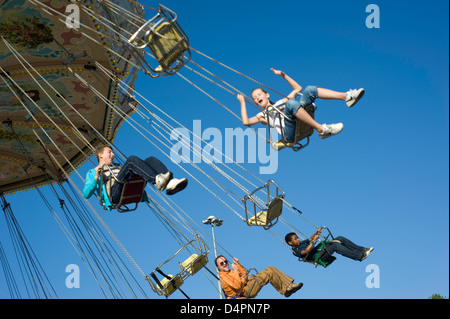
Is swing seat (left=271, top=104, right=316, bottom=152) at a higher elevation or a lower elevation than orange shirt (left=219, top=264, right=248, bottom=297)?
higher

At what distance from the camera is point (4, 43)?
1007 centimetres

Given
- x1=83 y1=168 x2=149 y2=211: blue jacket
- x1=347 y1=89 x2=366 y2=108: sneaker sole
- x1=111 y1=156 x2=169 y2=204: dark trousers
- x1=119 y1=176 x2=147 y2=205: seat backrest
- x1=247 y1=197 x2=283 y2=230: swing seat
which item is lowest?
x1=83 y1=168 x2=149 y2=211: blue jacket

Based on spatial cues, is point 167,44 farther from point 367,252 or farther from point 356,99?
point 367,252

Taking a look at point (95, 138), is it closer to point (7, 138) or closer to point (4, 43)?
point (7, 138)

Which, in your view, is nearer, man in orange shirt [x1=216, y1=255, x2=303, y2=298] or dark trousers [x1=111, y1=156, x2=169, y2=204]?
dark trousers [x1=111, y1=156, x2=169, y2=204]

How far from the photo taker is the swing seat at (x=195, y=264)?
30.7 ft

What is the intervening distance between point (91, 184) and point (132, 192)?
0.49m

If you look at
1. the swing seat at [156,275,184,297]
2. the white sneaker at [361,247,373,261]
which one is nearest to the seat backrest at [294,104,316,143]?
the white sneaker at [361,247,373,261]

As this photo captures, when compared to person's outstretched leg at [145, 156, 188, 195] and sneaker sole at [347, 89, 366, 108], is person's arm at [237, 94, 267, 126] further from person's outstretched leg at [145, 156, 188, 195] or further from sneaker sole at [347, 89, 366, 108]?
person's outstretched leg at [145, 156, 188, 195]

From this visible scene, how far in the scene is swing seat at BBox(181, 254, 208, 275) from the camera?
9367 millimetres

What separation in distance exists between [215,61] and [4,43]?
12.2 ft

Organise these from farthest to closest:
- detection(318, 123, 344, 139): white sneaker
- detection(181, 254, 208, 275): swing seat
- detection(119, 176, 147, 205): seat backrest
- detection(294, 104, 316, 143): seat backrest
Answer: detection(181, 254, 208, 275): swing seat < detection(294, 104, 316, 143): seat backrest < detection(318, 123, 344, 139): white sneaker < detection(119, 176, 147, 205): seat backrest

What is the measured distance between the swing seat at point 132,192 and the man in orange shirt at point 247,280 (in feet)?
5.08
